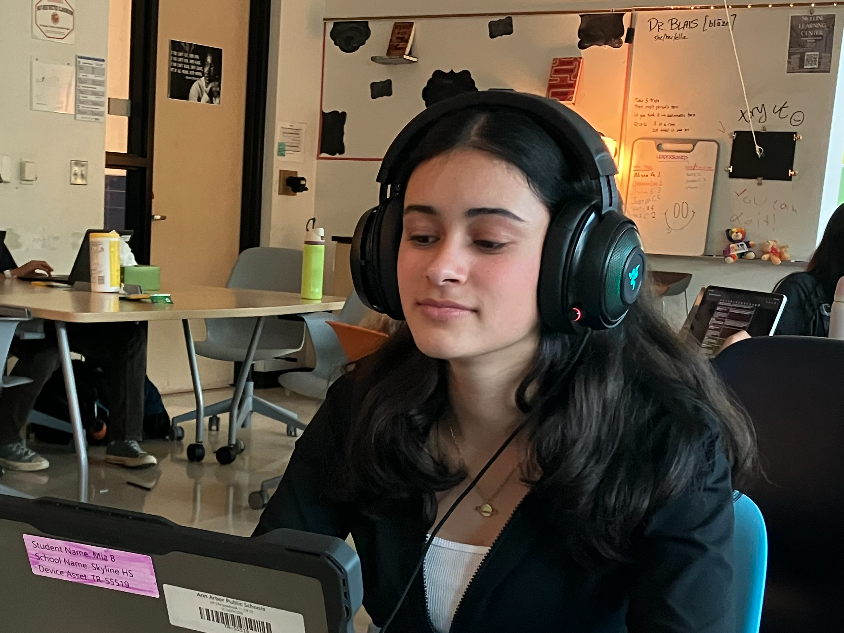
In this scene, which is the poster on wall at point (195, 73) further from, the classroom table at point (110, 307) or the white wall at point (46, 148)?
the classroom table at point (110, 307)

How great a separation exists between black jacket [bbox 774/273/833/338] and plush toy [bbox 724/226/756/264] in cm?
166

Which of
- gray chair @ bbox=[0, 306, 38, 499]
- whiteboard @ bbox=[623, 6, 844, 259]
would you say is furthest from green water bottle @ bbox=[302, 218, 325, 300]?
whiteboard @ bbox=[623, 6, 844, 259]

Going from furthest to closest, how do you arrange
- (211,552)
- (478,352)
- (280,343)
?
1. (280,343)
2. (478,352)
3. (211,552)

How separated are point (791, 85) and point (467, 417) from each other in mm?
3787

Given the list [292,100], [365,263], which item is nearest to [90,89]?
[292,100]

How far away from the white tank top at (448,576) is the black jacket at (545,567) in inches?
0.6

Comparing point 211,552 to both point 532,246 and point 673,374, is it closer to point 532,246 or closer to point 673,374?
point 532,246

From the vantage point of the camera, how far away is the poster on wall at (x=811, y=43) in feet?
13.8

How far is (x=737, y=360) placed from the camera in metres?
1.42

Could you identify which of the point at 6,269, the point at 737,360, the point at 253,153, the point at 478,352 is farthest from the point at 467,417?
the point at 253,153

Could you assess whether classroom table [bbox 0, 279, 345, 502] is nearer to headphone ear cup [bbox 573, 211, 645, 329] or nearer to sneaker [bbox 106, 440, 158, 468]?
sneaker [bbox 106, 440, 158, 468]

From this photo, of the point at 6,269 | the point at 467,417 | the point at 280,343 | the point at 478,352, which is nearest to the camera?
the point at 478,352

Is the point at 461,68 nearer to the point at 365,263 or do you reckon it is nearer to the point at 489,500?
the point at 365,263

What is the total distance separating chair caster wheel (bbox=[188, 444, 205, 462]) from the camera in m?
3.74
